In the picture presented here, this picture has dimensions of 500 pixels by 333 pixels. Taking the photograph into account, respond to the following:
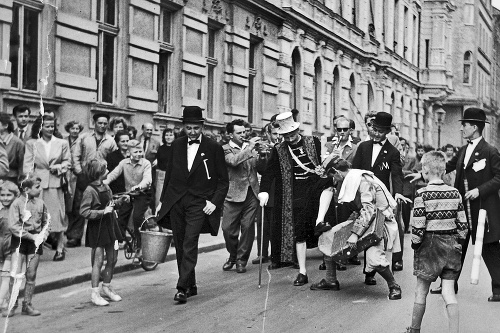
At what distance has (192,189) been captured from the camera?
1055 cm

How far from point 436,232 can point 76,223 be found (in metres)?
7.46

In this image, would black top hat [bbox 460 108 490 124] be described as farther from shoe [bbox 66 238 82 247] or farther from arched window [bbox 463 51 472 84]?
arched window [bbox 463 51 472 84]

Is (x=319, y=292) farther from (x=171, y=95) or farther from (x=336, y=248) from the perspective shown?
(x=171, y=95)

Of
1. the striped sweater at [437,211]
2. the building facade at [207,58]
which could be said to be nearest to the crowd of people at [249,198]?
the striped sweater at [437,211]

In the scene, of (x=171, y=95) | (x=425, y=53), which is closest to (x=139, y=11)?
(x=171, y=95)

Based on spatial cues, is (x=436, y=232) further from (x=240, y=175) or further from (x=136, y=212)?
(x=136, y=212)

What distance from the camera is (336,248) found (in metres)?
10.7

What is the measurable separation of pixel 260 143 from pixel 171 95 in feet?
24.9

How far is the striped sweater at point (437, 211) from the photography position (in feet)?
26.7

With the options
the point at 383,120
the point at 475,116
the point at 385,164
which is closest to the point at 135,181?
the point at 385,164

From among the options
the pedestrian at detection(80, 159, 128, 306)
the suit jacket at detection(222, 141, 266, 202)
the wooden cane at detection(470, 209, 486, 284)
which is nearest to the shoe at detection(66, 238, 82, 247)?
the suit jacket at detection(222, 141, 266, 202)

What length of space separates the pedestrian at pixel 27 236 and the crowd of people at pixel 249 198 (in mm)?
12

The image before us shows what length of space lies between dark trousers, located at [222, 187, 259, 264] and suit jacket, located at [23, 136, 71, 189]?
2356mm

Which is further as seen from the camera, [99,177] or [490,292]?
[490,292]
